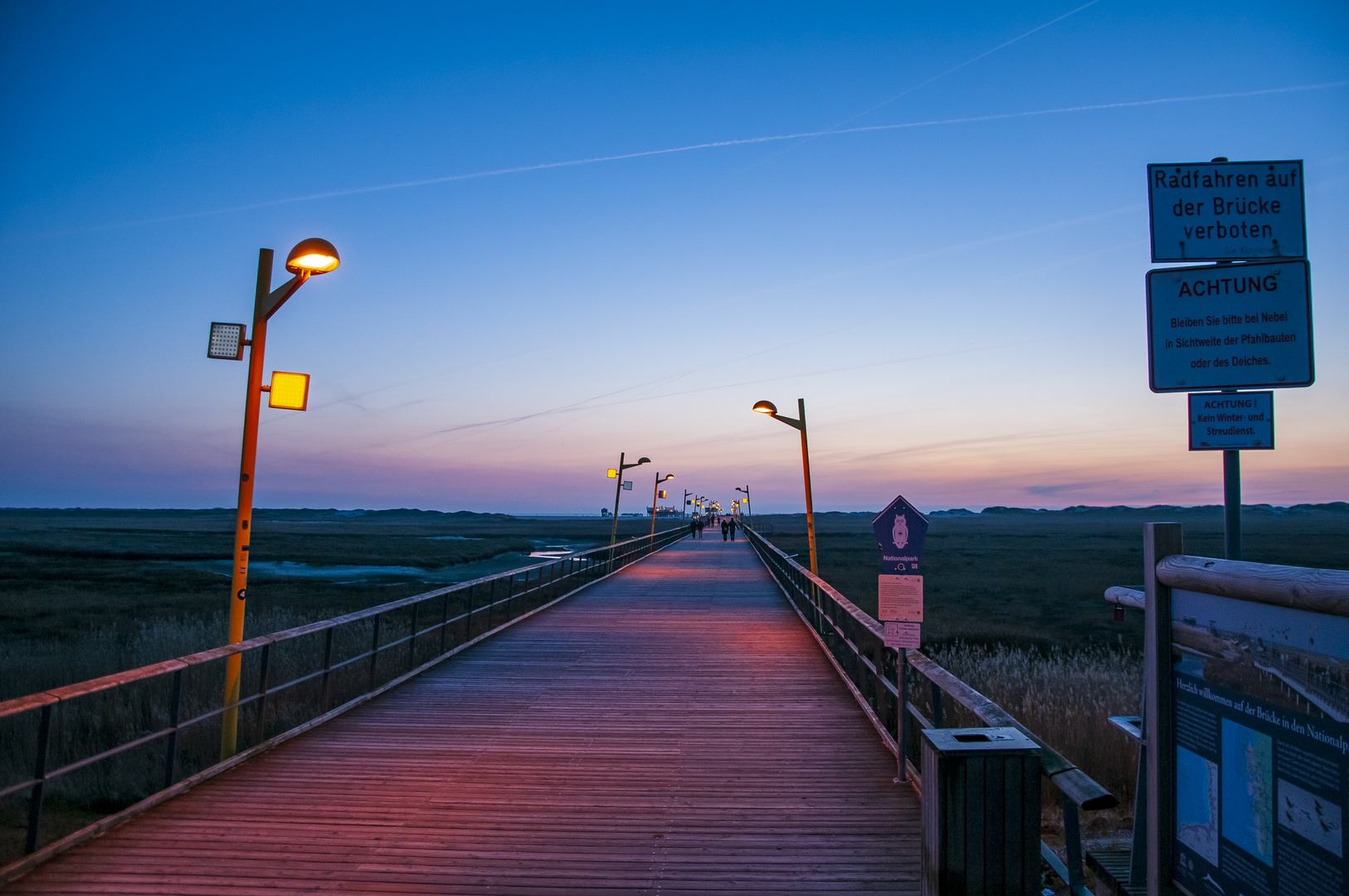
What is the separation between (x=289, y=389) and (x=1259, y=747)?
6.52 metres

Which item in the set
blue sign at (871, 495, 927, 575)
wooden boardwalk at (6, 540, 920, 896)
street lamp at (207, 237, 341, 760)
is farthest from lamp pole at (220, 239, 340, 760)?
blue sign at (871, 495, 927, 575)

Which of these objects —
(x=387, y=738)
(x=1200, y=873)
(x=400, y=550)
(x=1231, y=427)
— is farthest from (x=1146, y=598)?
(x=400, y=550)

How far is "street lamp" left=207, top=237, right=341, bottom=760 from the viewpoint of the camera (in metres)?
6.22

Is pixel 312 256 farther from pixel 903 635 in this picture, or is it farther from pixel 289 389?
pixel 903 635

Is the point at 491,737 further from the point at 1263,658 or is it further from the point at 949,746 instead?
the point at 1263,658

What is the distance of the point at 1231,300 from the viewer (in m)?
3.23

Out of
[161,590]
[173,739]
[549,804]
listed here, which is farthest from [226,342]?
[161,590]

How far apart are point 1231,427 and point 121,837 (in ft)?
19.4

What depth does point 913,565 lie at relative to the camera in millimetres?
5383

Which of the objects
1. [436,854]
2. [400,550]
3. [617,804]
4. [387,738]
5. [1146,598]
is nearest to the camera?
[1146,598]

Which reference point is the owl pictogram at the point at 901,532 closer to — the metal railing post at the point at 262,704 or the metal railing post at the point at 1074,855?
the metal railing post at the point at 1074,855

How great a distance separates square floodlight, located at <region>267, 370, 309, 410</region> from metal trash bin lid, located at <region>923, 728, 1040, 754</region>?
5346mm

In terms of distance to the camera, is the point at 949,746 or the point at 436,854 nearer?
the point at 949,746

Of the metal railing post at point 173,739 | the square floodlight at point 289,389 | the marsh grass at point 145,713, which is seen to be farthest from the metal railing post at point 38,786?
the square floodlight at point 289,389
